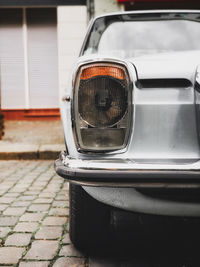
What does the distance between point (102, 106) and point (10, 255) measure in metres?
1.08

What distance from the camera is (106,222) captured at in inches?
74.1

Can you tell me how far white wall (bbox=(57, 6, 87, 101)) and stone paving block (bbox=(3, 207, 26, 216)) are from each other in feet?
18.5

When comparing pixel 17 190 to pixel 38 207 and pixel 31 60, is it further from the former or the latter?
pixel 31 60

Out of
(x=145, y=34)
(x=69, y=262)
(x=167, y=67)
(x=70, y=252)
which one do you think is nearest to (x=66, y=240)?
(x=70, y=252)

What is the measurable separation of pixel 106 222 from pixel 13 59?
25.6 ft

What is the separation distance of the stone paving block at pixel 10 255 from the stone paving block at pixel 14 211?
0.63 metres

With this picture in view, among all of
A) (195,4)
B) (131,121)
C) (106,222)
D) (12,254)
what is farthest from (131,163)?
(195,4)

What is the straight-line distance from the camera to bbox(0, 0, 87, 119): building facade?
8367mm

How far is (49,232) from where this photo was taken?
86.1 inches

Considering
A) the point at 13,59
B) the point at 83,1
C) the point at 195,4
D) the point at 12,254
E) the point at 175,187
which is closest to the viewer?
the point at 175,187

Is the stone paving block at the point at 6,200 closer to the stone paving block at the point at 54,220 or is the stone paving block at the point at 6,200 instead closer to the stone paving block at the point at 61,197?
the stone paving block at the point at 61,197

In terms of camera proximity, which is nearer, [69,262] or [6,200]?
[69,262]

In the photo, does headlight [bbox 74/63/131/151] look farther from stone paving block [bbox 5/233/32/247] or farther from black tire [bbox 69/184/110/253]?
stone paving block [bbox 5/233/32/247]

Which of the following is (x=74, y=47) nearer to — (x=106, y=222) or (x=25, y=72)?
(x=25, y=72)
